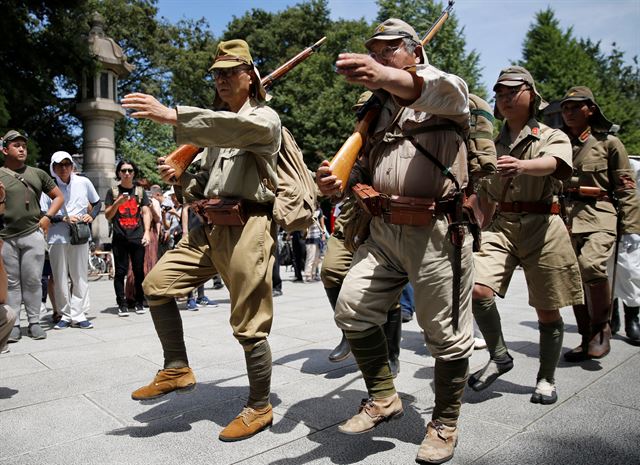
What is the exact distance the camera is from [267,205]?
10.9 ft

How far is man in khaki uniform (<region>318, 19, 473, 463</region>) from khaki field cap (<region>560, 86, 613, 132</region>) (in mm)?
2595

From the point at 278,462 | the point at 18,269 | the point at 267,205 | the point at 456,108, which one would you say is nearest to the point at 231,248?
the point at 267,205

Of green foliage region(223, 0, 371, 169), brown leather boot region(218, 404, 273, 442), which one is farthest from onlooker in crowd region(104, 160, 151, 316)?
green foliage region(223, 0, 371, 169)

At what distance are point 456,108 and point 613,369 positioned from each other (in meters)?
3.22

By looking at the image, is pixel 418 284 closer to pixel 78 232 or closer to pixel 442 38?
pixel 78 232

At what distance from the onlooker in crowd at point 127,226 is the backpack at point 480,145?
5.84 m

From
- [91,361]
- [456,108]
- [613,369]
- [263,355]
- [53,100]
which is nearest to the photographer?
[456,108]

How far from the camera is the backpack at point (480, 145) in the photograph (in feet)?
9.66

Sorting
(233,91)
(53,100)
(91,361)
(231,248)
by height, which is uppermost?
(53,100)

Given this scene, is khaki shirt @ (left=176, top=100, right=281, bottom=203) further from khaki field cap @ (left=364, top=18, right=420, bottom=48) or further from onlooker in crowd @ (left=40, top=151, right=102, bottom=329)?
onlooker in crowd @ (left=40, top=151, right=102, bottom=329)

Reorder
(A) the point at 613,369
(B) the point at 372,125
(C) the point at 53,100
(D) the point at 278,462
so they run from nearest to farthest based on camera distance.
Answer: (D) the point at 278,462 < (B) the point at 372,125 < (A) the point at 613,369 < (C) the point at 53,100

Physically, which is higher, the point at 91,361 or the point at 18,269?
the point at 18,269

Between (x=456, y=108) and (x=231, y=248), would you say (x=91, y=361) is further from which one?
(x=456, y=108)

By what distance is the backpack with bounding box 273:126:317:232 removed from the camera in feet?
10.5
